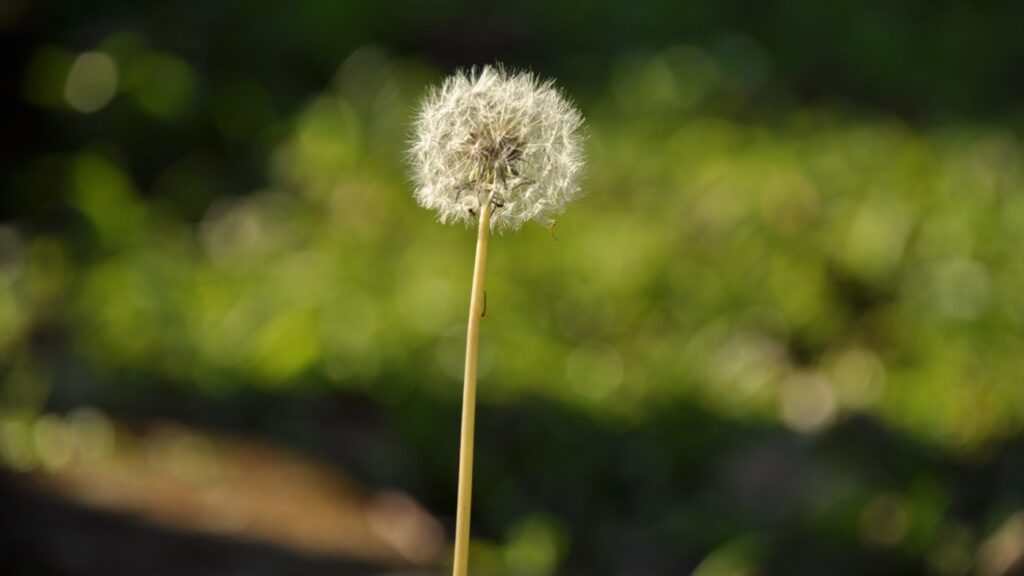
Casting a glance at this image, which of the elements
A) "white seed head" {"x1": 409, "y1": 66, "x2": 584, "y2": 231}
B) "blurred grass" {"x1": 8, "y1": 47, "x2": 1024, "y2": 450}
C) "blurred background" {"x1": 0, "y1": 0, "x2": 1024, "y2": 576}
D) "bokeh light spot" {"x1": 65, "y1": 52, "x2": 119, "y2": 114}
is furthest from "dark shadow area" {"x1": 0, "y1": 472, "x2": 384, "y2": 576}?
"bokeh light spot" {"x1": 65, "y1": 52, "x2": 119, "y2": 114}

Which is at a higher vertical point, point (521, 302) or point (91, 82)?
point (91, 82)

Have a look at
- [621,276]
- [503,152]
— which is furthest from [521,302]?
[503,152]

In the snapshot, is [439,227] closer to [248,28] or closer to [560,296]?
[560,296]

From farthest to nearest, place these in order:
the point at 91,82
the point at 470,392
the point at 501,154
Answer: the point at 91,82 → the point at 501,154 → the point at 470,392

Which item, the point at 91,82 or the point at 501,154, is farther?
the point at 91,82

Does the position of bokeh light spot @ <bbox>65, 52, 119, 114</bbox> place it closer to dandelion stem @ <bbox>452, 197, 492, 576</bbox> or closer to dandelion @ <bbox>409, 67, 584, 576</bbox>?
dandelion @ <bbox>409, 67, 584, 576</bbox>

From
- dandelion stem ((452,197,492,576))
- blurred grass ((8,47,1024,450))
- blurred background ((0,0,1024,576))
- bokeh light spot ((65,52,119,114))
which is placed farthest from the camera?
bokeh light spot ((65,52,119,114))

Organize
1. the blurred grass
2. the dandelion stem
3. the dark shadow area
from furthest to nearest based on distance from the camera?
the blurred grass → the dark shadow area → the dandelion stem

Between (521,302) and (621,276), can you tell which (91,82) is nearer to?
(521,302)
